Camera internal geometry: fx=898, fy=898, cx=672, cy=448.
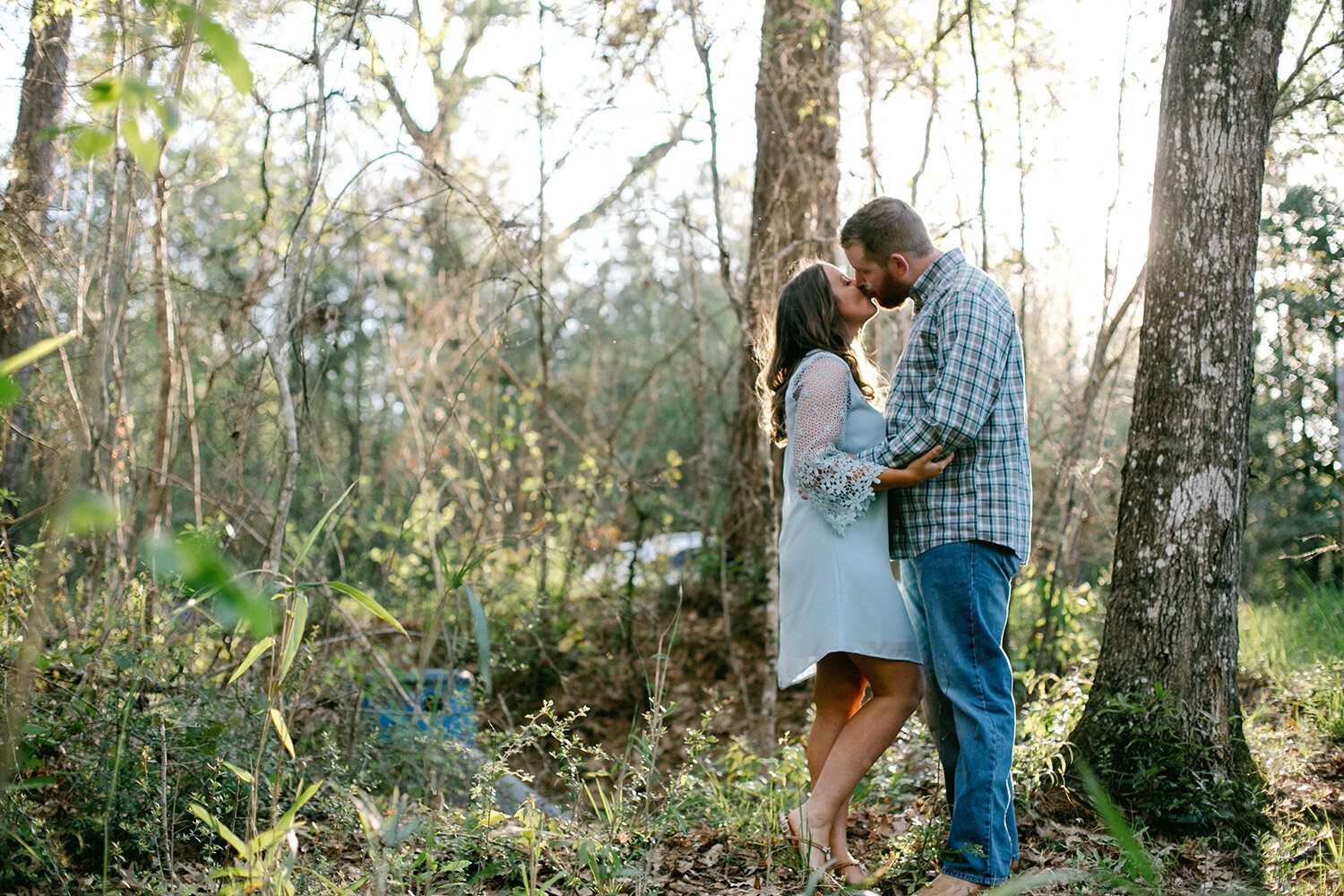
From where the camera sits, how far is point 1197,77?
3.26m

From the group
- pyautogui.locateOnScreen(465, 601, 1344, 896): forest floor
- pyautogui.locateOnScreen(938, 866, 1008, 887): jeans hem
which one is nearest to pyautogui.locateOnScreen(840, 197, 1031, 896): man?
pyautogui.locateOnScreen(938, 866, 1008, 887): jeans hem

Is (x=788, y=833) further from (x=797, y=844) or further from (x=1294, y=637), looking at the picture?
(x=1294, y=637)

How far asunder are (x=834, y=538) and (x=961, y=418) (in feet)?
1.72

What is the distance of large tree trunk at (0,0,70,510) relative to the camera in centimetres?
368

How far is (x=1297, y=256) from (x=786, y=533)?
189 inches

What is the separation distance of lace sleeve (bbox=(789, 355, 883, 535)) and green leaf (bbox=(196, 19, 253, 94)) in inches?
79.7

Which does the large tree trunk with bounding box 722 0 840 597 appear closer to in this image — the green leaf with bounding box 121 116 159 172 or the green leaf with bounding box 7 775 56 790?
the green leaf with bounding box 7 775 56 790

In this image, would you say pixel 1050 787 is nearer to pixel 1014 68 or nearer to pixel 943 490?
pixel 943 490

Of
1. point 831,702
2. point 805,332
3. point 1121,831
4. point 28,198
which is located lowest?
point 831,702

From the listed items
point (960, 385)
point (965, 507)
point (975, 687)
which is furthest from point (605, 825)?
point (960, 385)

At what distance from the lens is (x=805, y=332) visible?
2.92 m

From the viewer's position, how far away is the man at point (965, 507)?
2.60m

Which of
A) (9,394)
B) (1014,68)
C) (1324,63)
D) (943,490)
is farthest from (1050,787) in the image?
(1324,63)

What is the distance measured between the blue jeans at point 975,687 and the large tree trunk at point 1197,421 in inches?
32.6
